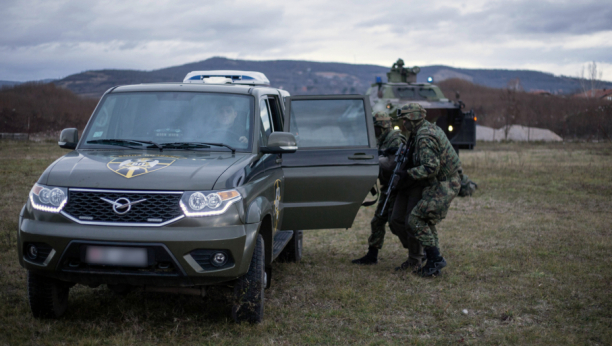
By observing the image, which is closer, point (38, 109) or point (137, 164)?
point (137, 164)

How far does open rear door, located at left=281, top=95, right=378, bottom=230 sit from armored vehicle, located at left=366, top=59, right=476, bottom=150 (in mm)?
12260

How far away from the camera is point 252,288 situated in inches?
165

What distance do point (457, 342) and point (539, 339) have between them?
0.63 metres

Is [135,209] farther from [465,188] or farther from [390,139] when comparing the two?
[465,188]

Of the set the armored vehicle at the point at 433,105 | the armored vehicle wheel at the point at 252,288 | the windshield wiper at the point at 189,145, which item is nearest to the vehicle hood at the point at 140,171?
the windshield wiper at the point at 189,145

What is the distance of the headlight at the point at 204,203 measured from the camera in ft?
12.3

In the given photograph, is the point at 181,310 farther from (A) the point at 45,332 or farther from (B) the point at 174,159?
(B) the point at 174,159

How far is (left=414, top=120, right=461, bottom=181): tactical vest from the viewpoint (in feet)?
19.0

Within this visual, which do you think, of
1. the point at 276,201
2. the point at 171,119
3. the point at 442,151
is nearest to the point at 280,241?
the point at 276,201

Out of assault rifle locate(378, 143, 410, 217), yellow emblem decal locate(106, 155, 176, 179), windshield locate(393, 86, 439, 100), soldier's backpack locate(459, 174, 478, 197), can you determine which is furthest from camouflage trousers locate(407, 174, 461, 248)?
windshield locate(393, 86, 439, 100)

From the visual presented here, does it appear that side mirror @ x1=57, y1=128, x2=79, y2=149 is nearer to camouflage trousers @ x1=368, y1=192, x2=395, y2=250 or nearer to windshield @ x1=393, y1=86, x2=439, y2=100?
camouflage trousers @ x1=368, y1=192, x2=395, y2=250

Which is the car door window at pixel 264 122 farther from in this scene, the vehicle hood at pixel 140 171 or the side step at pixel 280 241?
the side step at pixel 280 241

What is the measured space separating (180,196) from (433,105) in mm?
15702

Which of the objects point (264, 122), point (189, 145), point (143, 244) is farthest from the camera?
point (264, 122)
